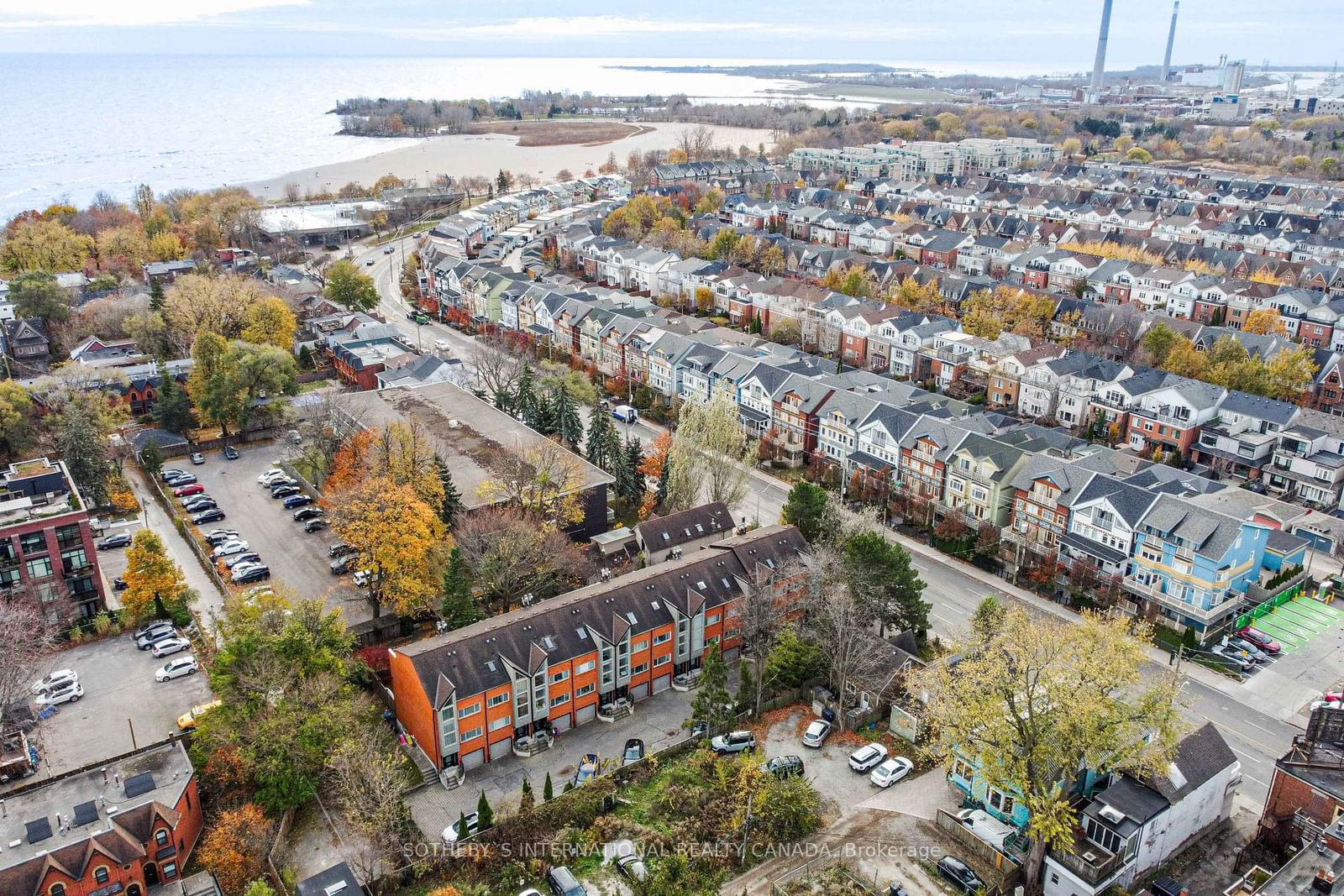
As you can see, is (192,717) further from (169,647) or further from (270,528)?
(270,528)

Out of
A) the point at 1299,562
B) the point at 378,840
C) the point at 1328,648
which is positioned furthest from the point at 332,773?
the point at 1299,562

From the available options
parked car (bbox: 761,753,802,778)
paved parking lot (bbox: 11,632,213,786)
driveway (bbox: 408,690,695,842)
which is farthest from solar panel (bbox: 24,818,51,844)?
parked car (bbox: 761,753,802,778)

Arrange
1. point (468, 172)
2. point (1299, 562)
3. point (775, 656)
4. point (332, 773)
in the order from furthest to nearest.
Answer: point (468, 172) < point (1299, 562) < point (775, 656) < point (332, 773)

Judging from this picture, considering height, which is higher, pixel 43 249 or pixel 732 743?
pixel 43 249

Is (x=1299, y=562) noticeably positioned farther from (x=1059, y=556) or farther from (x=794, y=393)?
(x=794, y=393)

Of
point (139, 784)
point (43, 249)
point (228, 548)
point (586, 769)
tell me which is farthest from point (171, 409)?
point (43, 249)

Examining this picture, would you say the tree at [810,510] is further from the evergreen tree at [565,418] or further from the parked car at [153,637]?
the parked car at [153,637]

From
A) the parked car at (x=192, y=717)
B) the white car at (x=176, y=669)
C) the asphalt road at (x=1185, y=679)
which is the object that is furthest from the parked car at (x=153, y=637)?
the asphalt road at (x=1185, y=679)
